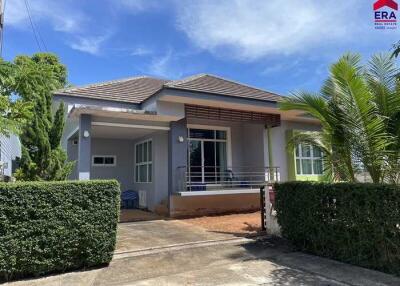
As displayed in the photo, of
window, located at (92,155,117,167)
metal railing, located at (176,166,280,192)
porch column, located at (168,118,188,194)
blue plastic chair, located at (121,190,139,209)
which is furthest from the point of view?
window, located at (92,155,117,167)

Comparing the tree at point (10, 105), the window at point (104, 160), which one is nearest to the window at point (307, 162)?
the window at point (104, 160)

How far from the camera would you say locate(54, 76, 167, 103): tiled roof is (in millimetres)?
16156

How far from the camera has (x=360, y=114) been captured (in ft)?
25.6

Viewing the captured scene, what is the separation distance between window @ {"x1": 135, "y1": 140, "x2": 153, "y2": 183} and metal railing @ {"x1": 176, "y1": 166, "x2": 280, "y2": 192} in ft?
6.67

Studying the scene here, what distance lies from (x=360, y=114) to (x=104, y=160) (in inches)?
543

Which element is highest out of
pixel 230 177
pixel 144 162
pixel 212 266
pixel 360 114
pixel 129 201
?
pixel 360 114

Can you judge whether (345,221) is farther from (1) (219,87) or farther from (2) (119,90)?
(2) (119,90)

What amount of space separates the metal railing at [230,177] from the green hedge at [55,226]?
720 centimetres

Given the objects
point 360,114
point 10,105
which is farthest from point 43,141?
point 360,114

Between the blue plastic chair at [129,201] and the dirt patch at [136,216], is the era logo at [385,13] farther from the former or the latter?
the blue plastic chair at [129,201]

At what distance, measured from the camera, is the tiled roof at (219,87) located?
14.0 m

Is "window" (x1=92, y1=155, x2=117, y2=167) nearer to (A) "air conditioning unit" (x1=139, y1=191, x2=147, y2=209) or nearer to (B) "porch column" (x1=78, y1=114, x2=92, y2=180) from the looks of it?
(A) "air conditioning unit" (x1=139, y1=191, x2=147, y2=209)

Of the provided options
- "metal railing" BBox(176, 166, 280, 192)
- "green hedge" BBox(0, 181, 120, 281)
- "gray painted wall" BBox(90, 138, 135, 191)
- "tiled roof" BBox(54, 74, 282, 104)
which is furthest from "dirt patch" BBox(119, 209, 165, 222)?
"green hedge" BBox(0, 181, 120, 281)

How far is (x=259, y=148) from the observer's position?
676 inches
